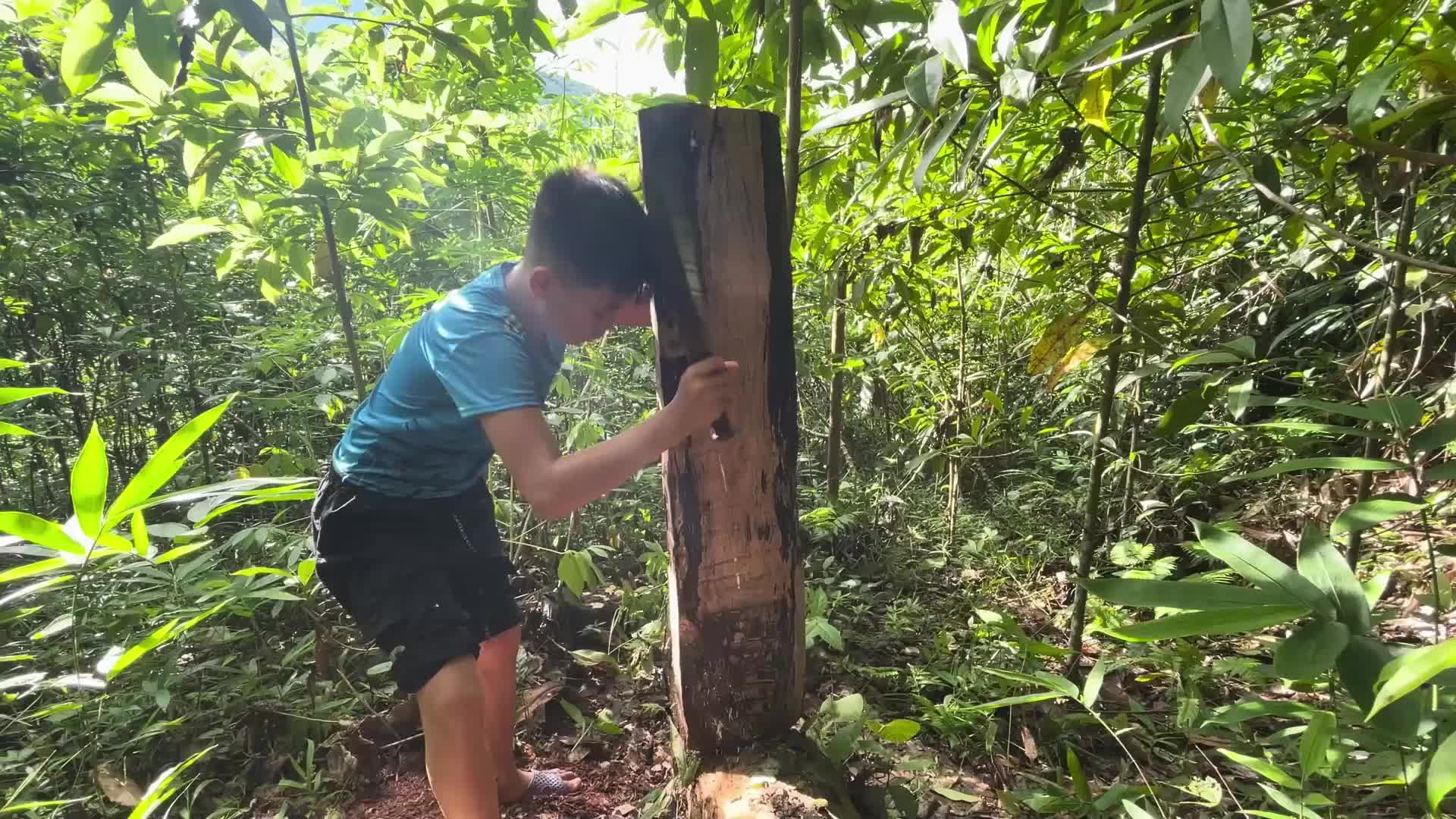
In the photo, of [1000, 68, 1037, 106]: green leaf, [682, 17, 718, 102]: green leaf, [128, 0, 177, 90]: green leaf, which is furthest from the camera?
[682, 17, 718, 102]: green leaf

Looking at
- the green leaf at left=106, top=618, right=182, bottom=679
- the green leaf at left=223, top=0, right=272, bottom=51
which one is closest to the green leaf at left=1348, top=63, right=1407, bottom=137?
the green leaf at left=223, top=0, right=272, bottom=51

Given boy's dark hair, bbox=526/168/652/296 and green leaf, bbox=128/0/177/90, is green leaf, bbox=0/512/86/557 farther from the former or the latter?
boy's dark hair, bbox=526/168/652/296

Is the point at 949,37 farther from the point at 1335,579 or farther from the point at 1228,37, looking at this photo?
the point at 1335,579

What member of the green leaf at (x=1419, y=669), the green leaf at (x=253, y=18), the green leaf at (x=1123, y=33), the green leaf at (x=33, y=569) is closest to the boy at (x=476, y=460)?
the green leaf at (x=253, y=18)

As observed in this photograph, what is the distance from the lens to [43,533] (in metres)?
0.95

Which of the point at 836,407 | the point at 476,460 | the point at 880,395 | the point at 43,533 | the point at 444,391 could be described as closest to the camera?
the point at 43,533

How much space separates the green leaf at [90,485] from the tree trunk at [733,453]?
920 millimetres

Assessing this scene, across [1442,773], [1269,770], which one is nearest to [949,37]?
Result: [1442,773]

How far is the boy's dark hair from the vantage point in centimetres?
134

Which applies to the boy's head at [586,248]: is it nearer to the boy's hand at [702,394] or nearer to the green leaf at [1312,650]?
the boy's hand at [702,394]

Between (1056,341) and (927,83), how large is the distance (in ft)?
2.60

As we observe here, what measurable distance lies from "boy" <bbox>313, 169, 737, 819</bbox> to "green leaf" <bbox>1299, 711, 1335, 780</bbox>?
1.04 meters

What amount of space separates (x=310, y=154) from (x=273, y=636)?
173 centimetres

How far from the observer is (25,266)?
2904mm
